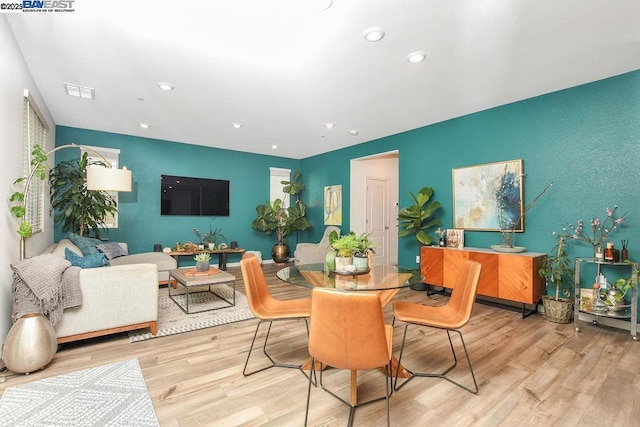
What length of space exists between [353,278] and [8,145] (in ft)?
10.4

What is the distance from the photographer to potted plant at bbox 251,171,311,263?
7262mm

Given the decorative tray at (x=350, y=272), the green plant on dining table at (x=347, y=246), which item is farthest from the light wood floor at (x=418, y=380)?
the green plant on dining table at (x=347, y=246)

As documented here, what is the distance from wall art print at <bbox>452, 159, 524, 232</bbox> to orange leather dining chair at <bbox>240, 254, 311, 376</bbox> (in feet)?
10.4

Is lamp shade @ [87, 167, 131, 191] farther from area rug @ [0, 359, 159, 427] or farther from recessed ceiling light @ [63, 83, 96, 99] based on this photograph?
area rug @ [0, 359, 159, 427]

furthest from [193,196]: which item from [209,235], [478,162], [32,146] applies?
[478,162]

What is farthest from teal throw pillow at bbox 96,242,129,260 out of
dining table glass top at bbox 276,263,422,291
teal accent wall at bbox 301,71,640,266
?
teal accent wall at bbox 301,71,640,266

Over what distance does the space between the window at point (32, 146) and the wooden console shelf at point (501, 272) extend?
4.86 metres

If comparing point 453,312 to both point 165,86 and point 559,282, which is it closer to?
point 559,282

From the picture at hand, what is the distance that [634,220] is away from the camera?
3.17 m

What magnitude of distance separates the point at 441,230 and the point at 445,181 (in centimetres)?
80

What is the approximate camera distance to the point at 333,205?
23.2 ft

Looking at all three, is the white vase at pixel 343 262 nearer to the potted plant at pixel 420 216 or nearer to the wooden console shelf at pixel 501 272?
the wooden console shelf at pixel 501 272

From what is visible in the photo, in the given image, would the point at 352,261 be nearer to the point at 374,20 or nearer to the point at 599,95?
the point at 374,20

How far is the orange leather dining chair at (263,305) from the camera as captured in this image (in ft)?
7.24
